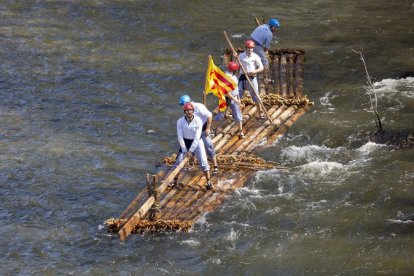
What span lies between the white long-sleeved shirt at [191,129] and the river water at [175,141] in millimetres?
1512

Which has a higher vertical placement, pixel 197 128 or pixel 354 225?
pixel 197 128

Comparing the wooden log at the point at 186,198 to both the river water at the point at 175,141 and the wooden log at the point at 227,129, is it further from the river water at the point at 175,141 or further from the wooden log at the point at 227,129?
the wooden log at the point at 227,129

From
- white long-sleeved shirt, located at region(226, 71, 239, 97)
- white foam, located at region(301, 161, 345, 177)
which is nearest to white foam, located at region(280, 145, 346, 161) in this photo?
white foam, located at region(301, 161, 345, 177)

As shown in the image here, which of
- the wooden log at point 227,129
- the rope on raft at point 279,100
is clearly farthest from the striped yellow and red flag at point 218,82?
the rope on raft at point 279,100

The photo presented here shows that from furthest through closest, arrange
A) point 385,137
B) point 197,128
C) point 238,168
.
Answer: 1. point 385,137
2. point 238,168
3. point 197,128

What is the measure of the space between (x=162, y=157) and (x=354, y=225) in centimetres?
553

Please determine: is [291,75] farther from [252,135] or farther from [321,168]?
[321,168]

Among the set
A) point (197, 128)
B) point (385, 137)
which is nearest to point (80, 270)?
point (197, 128)

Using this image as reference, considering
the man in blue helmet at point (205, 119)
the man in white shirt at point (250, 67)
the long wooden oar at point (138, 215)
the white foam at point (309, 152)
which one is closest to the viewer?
the long wooden oar at point (138, 215)

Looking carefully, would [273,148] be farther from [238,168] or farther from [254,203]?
[254,203]

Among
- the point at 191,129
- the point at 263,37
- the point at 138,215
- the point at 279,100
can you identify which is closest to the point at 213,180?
the point at 191,129

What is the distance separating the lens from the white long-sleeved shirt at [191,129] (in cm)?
1748

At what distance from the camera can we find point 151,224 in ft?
55.5

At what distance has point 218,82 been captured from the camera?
19875 millimetres
